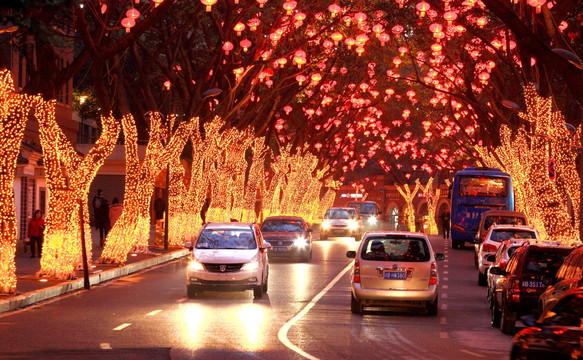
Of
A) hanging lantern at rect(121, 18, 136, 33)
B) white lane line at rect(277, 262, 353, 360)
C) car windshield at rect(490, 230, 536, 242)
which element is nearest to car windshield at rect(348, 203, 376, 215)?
car windshield at rect(490, 230, 536, 242)

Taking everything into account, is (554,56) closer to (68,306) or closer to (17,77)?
(68,306)

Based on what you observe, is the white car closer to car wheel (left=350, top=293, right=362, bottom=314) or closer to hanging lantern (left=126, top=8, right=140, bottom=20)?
car wheel (left=350, top=293, right=362, bottom=314)

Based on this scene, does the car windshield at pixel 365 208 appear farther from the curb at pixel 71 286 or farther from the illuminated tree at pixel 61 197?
the illuminated tree at pixel 61 197

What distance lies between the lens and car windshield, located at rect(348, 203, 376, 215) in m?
82.0

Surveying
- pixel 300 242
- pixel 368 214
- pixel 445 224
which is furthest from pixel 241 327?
pixel 368 214

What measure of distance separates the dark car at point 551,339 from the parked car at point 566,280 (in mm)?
3816

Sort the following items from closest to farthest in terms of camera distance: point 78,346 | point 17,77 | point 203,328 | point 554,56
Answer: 1. point 78,346
2. point 203,328
3. point 554,56
4. point 17,77

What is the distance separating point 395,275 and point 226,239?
598cm

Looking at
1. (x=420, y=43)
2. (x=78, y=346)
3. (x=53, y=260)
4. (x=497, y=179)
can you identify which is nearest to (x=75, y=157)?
(x=53, y=260)

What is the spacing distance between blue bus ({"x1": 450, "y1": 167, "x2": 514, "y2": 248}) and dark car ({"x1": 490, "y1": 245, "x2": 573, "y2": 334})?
3642cm

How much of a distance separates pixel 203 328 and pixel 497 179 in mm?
39337

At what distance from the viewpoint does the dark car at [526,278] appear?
1802 centimetres

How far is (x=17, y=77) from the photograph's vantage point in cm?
4516

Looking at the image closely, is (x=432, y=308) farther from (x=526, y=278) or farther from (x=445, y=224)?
(x=445, y=224)
